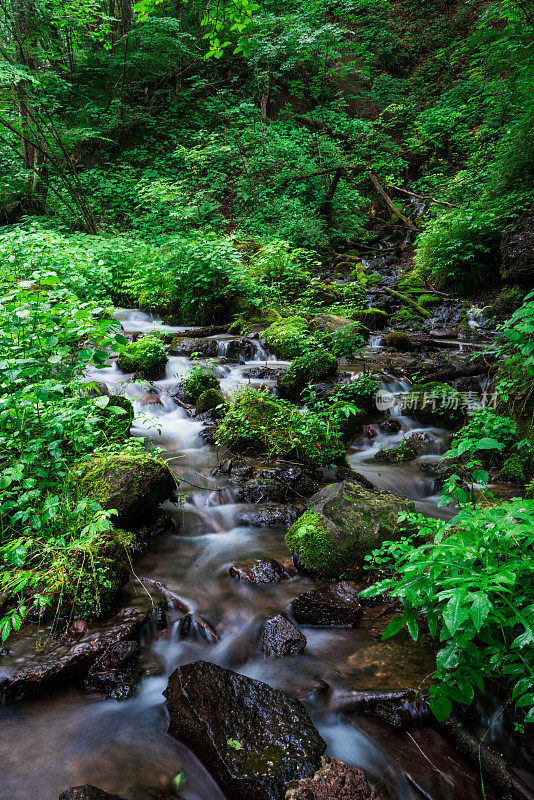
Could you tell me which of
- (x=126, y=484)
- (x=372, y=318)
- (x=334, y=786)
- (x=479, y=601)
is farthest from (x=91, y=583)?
(x=372, y=318)

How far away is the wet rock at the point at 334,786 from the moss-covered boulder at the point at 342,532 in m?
1.51

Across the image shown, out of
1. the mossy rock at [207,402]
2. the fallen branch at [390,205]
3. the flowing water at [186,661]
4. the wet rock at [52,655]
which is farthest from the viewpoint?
the fallen branch at [390,205]

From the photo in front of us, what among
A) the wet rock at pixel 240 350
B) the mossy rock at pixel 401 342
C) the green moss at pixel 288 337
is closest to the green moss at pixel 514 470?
the green moss at pixel 288 337

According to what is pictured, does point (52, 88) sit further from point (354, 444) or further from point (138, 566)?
point (138, 566)

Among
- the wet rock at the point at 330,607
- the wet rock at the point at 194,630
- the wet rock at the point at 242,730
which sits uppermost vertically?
the wet rock at the point at 242,730

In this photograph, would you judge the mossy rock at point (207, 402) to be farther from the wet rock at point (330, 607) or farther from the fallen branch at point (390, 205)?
the fallen branch at point (390, 205)

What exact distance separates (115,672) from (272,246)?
31.7 feet

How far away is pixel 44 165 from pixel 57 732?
15.7 meters

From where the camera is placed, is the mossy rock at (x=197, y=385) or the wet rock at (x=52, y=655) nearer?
the wet rock at (x=52, y=655)

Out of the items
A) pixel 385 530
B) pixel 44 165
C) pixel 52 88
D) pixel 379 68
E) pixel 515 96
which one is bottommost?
pixel 385 530

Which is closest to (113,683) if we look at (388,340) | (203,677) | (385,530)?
(203,677)

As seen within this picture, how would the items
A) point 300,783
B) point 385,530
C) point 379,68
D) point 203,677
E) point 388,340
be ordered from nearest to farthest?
point 300,783
point 203,677
point 385,530
point 388,340
point 379,68

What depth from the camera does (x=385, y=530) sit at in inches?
136

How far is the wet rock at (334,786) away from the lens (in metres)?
1.79
